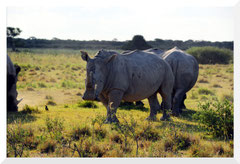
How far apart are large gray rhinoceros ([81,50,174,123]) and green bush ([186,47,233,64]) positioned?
90.7ft

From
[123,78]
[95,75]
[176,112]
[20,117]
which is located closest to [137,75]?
[123,78]

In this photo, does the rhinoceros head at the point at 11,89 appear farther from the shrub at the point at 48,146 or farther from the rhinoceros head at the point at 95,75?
the shrub at the point at 48,146

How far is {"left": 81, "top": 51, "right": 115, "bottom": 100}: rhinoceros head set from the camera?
7441mm

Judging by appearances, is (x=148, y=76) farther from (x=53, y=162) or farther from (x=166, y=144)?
(x=53, y=162)

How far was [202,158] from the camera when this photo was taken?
6.01 m

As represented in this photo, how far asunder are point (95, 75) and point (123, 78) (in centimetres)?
98

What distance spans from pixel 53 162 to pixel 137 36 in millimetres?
32643

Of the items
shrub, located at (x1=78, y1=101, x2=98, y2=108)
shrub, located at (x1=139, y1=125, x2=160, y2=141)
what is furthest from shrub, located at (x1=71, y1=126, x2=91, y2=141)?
shrub, located at (x1=78, y1=101, x2=98, y2=108)

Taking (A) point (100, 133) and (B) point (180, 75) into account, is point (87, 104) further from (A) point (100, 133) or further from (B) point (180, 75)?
(A) point (100, 133)

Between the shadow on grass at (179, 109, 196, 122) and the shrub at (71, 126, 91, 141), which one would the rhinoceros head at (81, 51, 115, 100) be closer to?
the shrub at (71, 126, 91, 141)

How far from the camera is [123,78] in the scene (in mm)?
8227

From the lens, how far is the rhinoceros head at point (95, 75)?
744cm

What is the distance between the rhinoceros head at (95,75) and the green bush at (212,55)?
96.4ft

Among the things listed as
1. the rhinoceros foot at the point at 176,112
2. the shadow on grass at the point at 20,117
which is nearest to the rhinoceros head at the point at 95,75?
the shadow on grass at the point at 20,117
